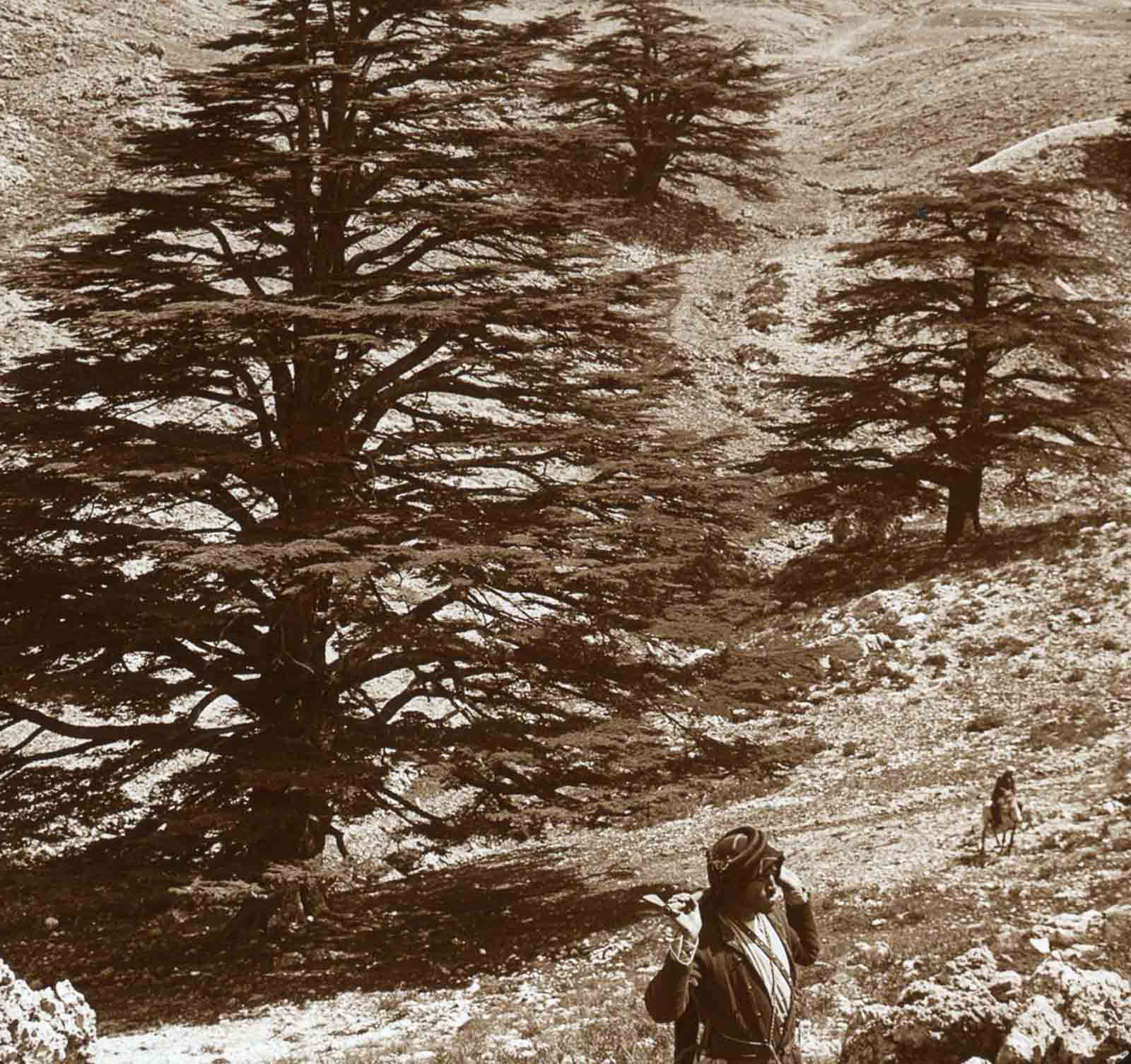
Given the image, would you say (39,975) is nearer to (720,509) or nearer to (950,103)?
(720,509)

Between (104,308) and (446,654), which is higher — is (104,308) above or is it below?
above

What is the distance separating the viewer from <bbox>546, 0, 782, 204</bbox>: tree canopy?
47.5 m

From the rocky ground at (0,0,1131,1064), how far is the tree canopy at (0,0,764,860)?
55.6 inches

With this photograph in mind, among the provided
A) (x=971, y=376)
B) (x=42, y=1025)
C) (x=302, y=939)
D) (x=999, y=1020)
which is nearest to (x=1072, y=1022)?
(x=999, y=1020)

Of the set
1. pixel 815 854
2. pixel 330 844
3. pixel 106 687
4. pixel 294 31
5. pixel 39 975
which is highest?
pixel 294 31

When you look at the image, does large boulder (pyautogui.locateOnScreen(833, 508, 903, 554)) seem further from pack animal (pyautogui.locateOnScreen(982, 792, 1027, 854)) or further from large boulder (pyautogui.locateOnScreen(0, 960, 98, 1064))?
large boulder (pyautogui.locateOnScreen(0, 960, 98, 1064))

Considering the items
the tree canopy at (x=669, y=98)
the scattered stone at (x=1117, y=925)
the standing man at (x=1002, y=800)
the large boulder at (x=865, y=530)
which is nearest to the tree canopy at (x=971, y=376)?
the large boulder at (x=865, y=530)

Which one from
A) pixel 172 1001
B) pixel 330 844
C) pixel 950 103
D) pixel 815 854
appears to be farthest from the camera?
pixel 950 103

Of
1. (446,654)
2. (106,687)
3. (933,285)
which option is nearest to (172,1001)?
(106,687)

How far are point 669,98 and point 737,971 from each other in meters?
47.4

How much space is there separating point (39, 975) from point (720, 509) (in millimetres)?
7829

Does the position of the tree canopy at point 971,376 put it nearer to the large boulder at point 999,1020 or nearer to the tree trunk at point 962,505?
the tree trunk at point 962,505

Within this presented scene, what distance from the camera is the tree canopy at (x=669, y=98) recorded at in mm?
47531

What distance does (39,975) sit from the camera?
1295cm
